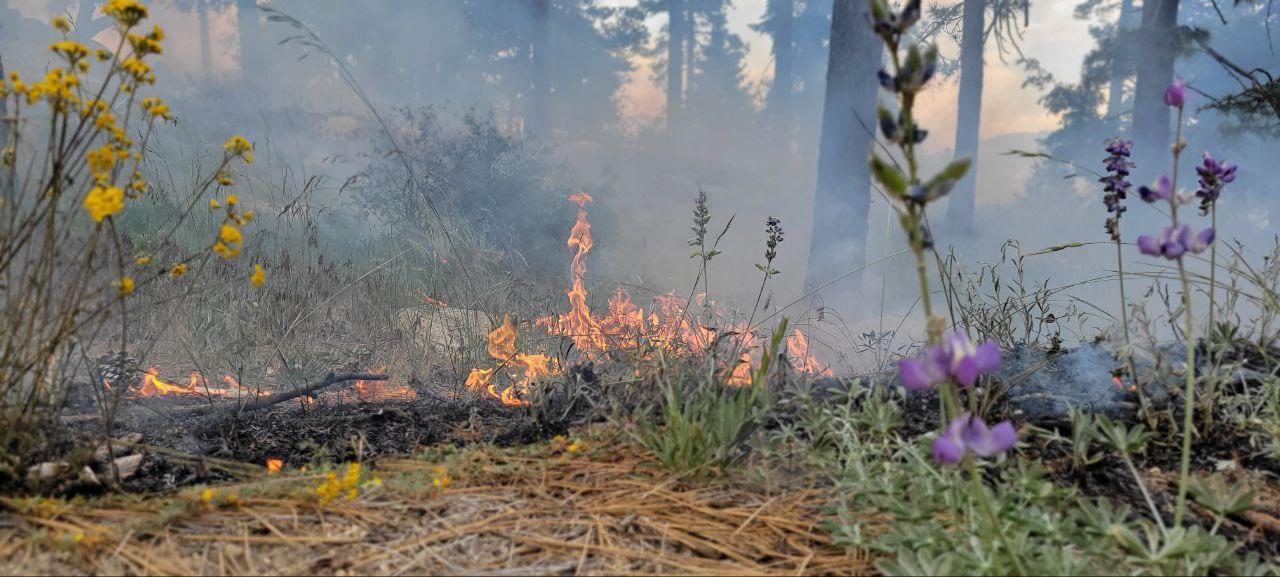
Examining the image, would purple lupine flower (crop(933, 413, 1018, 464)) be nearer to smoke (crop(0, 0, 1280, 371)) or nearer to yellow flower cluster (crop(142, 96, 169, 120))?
yellow flower cluster (crop(142, 96, 169, 120))

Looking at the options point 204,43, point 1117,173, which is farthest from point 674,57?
point 1117,173

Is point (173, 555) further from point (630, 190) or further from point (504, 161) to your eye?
point (630, 190)

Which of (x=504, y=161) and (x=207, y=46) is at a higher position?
(x=207, y=46)

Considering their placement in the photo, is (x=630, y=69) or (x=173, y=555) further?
(x=630, y=69)

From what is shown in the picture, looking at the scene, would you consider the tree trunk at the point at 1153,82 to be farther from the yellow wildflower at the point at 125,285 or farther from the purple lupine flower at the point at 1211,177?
the yellow wildflower at the point at 125,285

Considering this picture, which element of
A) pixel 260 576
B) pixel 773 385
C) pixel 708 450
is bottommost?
pixel 260 576

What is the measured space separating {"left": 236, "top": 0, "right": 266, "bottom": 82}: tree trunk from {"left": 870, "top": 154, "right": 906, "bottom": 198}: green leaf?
1924cm

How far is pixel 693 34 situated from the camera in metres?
28.2

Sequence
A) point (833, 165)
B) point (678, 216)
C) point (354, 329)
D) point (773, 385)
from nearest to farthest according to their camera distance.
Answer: point (773, 385)
point (354, 329)
point (833, 165)
point (678, 216)

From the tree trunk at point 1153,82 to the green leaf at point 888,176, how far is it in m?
12.1

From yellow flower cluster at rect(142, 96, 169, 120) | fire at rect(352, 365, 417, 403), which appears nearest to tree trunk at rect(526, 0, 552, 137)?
fire at rect(352, 365, 417, 403)

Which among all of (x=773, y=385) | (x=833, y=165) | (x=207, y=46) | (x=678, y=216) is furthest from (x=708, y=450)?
(x=207, y=46)

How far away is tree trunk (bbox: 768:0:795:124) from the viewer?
26.0 m

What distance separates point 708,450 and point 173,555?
1.12 m
